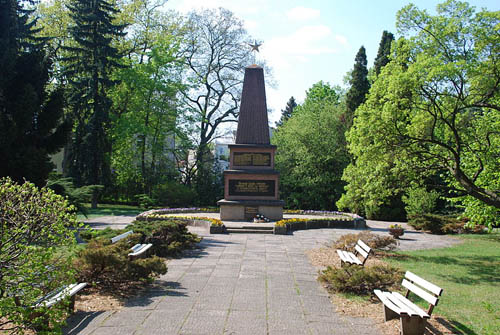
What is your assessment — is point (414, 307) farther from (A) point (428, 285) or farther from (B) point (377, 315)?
(B) point (377, 315)

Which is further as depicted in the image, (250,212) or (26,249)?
(250,212)

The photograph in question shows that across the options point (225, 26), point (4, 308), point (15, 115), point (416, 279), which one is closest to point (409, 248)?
point (416, 279)

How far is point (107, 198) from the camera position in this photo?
33.4 meters

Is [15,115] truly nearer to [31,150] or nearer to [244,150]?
[31,150]

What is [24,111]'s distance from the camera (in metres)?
14.5

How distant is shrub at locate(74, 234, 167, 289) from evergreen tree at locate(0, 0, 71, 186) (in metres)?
9.19

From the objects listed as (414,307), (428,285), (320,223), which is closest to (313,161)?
(320,223)

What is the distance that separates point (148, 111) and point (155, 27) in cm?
770

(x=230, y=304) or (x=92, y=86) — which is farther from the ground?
(x=92, y=86)

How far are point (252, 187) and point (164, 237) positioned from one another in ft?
29.7

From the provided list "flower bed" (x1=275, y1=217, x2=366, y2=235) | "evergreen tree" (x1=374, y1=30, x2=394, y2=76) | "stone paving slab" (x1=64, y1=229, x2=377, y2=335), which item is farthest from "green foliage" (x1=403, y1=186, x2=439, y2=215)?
"stone paving slab" (x1=64, y1=229, x2=377, y2=335)

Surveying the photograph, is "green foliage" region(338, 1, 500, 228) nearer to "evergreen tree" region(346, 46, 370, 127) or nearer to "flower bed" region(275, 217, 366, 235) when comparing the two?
"flower bed" region(275, 217, 366, 235)

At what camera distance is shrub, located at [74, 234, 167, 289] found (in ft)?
21.7

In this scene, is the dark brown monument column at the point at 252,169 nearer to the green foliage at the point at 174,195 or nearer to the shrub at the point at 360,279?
the green foliage at the point at 174,195
